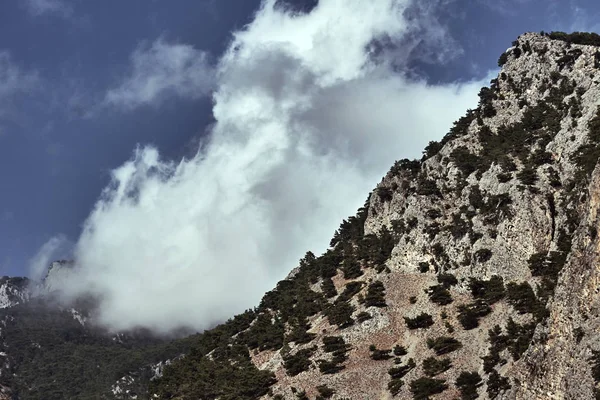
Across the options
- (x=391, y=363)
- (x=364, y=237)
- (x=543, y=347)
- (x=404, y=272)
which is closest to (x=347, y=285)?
(x=404, y=272)

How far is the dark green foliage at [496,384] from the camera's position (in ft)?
191

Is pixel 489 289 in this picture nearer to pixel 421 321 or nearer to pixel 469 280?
pixel 469 280

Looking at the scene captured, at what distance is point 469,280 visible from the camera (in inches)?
3356

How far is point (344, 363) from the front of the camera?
8338 cm

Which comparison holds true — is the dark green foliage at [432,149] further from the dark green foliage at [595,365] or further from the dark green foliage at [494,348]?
the dark green foliage at [595,365]

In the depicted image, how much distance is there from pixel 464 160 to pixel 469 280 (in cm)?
2760

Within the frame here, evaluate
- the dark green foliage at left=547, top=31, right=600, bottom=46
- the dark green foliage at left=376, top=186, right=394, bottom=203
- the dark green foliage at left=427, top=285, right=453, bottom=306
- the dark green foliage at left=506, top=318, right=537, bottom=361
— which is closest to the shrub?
the dark green foliage at left=427, top=285, right=453, bottom=306

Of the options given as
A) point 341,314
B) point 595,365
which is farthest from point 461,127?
point 595,365

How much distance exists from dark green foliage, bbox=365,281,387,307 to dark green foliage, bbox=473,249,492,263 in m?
15.0

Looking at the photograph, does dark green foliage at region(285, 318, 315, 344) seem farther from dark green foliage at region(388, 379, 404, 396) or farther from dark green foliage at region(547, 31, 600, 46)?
dark green foliage at region(547, 31, 600, 46)

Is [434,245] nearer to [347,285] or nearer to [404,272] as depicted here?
[404,272]

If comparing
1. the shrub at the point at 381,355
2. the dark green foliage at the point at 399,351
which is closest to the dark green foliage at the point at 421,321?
the dark green foliage at the point at 399,351

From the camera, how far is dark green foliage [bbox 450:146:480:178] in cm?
10338

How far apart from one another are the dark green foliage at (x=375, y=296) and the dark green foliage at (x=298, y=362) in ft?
35.8
